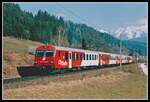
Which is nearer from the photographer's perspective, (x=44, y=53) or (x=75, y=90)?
(x=75, y=90)

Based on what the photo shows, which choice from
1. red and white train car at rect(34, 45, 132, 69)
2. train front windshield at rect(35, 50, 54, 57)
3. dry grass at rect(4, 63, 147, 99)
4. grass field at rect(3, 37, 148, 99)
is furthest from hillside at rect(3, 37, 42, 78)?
dry grass at rect(4, 63, 147, 99)

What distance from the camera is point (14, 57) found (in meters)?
42.7

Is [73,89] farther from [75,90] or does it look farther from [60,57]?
[60,57]

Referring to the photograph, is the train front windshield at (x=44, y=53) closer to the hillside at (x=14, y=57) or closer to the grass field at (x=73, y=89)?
the hillside at (x=14, y=57)

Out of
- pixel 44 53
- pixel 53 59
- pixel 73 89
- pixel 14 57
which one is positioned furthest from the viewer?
pixel 14 57

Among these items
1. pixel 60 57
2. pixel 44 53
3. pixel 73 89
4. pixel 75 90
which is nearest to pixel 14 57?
pixel 44 53

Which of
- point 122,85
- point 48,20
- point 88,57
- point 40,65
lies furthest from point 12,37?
point 122,85

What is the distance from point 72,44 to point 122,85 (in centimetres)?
4525

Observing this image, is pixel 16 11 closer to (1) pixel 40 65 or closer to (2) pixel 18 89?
(1) pixel 40 65

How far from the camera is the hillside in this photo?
34625 millimetres

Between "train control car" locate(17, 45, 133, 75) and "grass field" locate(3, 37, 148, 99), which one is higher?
"train control car" locate(17, 45, 133, 75)

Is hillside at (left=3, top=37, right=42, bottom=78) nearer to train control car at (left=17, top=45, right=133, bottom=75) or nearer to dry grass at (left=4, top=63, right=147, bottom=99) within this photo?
train control car at (left=17, top=45, right=133, bottom=75)

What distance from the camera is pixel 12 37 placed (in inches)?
2373

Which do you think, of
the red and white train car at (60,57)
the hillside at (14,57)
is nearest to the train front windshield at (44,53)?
the red and white train car at (60,57)
